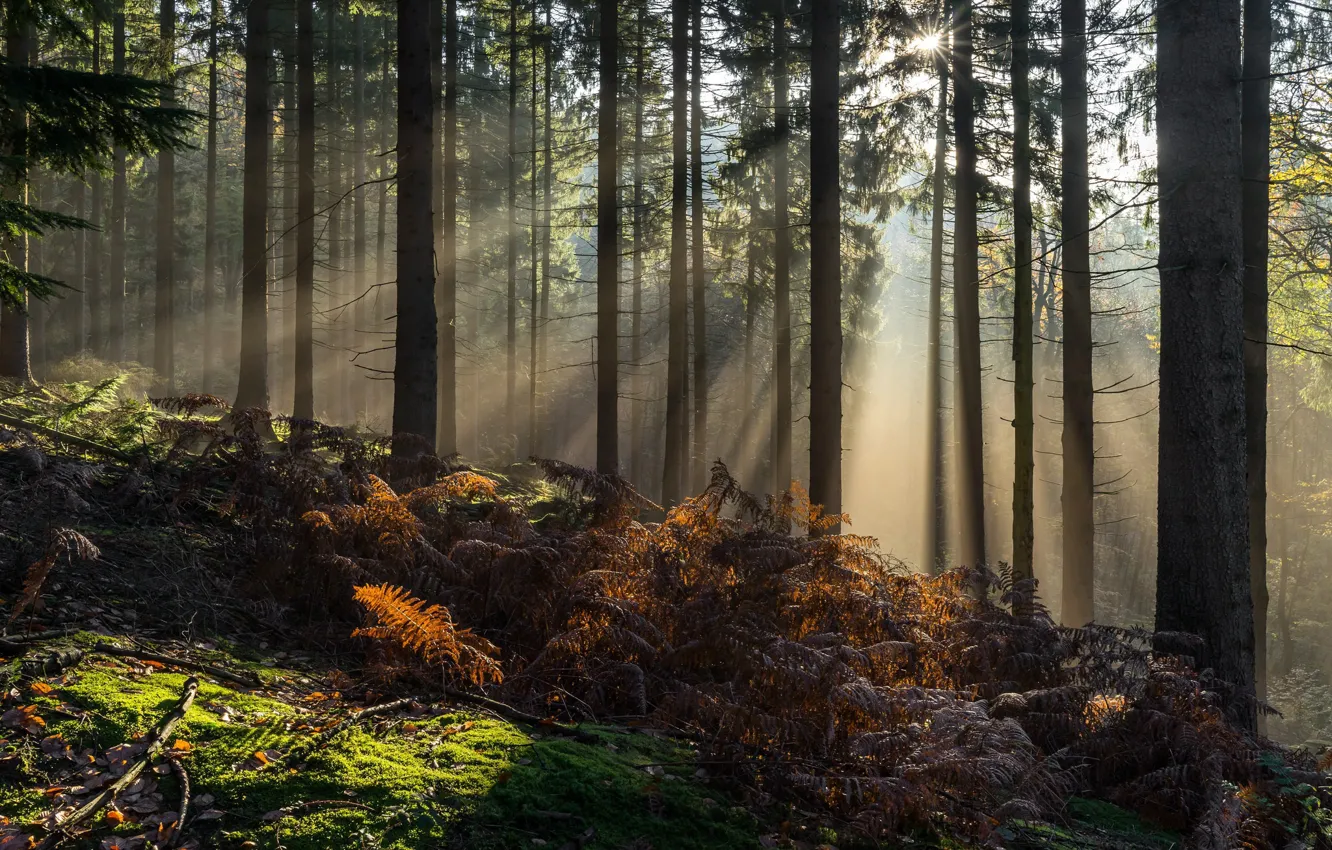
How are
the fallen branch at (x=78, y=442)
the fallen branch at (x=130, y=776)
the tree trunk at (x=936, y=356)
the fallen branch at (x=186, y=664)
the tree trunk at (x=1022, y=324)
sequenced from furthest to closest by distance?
1. the tree trunk at (x=936, y=356)
2. the tree trunk at (x=1022, y=324)
3. the fallen branch at (x=78, y=442)
4. the fallen branch at (x=186, y=664)
5. the fallen branch at (x=130, y=776)

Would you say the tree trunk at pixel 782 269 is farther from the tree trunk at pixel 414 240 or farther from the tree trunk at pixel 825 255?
the tree trunk at pixel 414 240

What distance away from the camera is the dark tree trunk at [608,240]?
15109 mm

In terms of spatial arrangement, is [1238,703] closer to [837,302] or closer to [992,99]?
[837,302]

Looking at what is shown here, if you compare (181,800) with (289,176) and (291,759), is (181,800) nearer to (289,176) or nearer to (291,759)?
(291,759)

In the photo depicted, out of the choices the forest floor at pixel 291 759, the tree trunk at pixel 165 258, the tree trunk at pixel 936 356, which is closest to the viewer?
the forest floor at pixel 291 759

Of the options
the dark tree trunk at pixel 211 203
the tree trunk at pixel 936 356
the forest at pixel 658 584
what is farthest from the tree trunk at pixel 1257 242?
the dark tree trunk at pixel 211 203

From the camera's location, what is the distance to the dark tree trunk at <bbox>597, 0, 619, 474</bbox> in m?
15.1

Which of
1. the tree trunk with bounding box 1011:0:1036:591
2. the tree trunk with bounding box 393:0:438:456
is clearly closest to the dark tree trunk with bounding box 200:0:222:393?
the tree trunk with bounding box 393:0:438:456

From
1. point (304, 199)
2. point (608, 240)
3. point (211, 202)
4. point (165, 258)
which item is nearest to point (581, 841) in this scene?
point (608, 240)

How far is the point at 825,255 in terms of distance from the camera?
11898 millimetres

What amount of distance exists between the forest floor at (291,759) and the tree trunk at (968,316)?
11891 millimetres

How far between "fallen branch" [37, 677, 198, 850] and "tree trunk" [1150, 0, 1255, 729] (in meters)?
6.65

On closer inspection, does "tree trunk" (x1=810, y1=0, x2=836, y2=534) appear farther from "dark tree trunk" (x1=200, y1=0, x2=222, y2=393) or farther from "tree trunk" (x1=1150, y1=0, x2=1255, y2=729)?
"dark tree trunk" (x1=200, y1=0, x2=222, y2=393)

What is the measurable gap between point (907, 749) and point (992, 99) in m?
15.7
